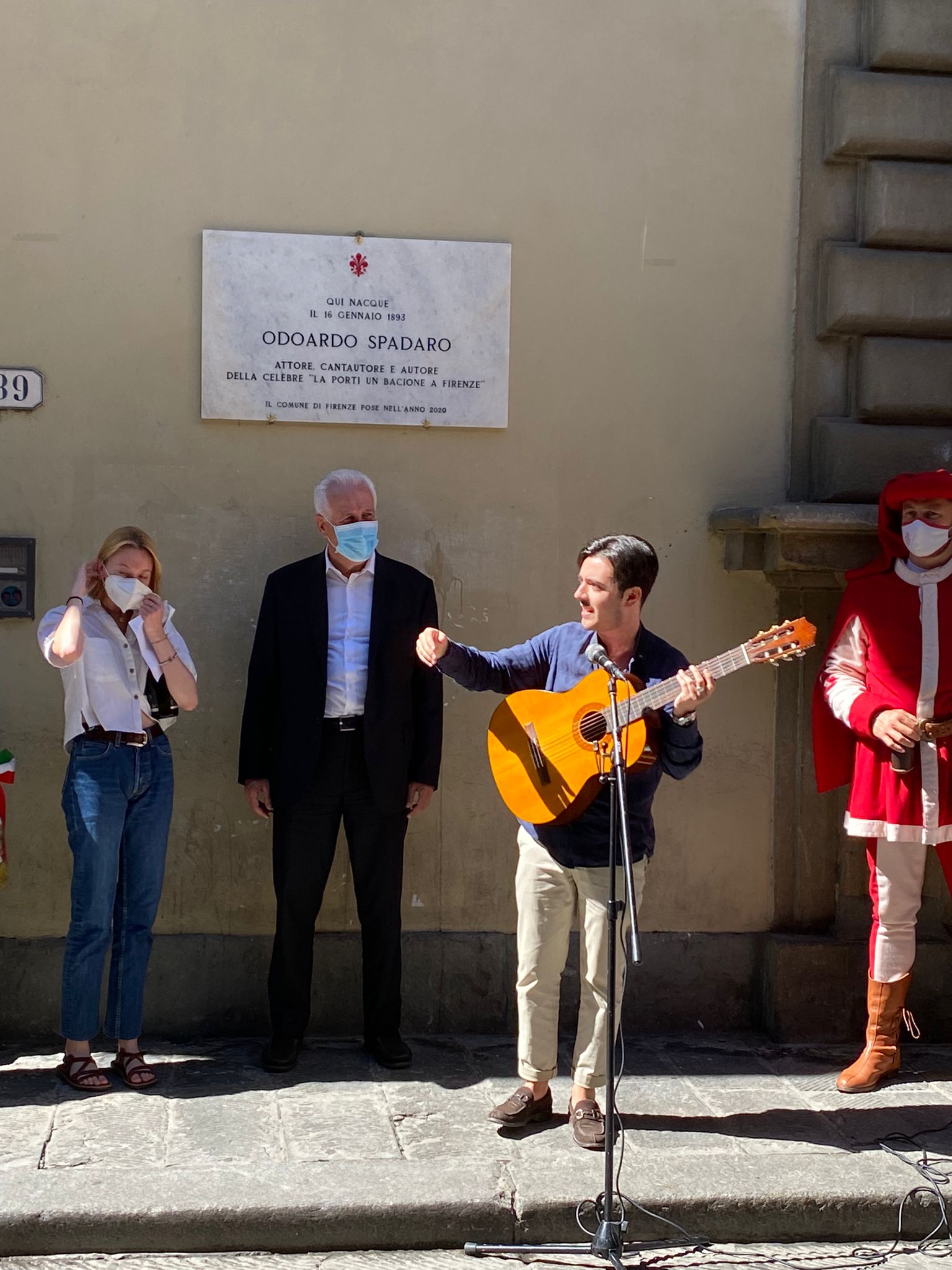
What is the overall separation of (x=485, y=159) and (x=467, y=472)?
47.0 inches

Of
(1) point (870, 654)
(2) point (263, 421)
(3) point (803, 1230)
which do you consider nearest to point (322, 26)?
(2) point (263, 421)

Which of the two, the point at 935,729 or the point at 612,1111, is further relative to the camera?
the point at 935,729

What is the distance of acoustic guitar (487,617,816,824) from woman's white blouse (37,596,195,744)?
117 centimetres

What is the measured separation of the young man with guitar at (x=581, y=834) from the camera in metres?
4.48

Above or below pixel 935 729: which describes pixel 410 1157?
below

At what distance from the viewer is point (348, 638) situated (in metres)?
5.22

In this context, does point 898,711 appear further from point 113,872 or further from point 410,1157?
point 113,872

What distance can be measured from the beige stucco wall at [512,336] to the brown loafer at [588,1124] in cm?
122

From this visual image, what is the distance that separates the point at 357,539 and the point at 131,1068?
1.97 metres

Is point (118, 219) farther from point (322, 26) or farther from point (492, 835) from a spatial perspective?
point (492, 835)

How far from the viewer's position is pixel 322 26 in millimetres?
5457

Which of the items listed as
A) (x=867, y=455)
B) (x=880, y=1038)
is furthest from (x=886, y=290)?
(x=880, y=1038)

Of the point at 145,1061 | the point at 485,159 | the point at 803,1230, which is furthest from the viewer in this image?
the point at 485,159

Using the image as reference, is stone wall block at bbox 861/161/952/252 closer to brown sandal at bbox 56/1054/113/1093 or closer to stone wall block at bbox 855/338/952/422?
stone wall block at bbox 855/338/952/422
